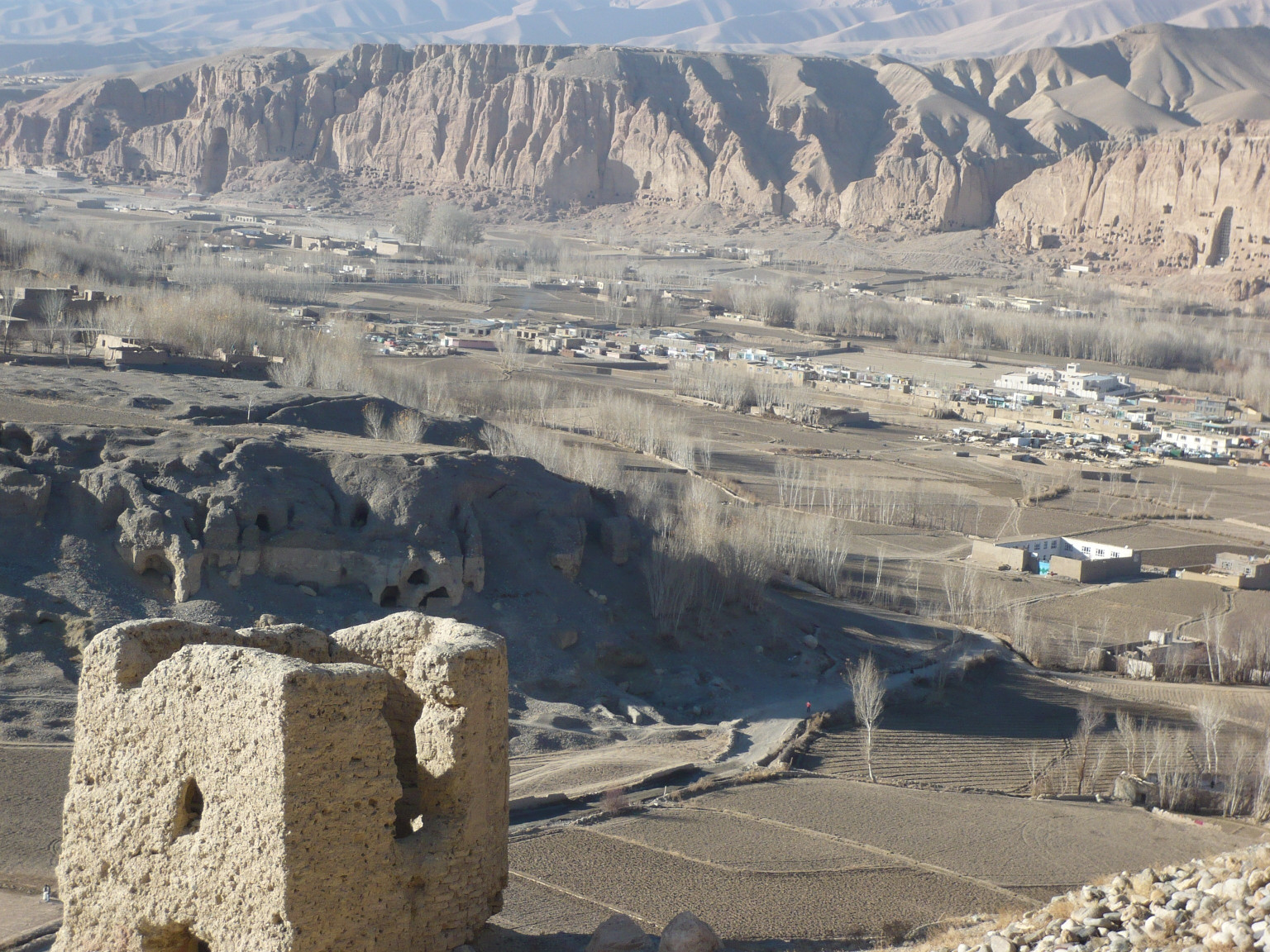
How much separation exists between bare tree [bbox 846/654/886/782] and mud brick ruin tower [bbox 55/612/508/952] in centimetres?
1234

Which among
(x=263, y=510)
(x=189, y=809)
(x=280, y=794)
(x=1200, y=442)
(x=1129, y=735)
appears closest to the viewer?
(x=280, y=794)

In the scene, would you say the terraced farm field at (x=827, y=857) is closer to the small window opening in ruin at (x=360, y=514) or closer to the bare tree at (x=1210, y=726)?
the bare tree at (x=1210, y=726)

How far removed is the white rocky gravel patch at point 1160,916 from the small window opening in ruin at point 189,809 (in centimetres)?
537

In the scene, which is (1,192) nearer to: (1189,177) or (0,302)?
(0,302)

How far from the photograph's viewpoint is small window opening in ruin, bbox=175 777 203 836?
388 inches

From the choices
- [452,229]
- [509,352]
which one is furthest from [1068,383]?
[452,229]

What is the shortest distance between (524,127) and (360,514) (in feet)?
412

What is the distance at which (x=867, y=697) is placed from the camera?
2411 cm

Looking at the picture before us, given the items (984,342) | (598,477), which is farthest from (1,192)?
(598,477)

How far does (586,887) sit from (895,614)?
17.0m

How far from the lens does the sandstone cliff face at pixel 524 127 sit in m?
143

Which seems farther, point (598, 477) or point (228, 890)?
point (598, 477)

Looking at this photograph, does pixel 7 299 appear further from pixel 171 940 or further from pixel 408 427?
pixel 171 940

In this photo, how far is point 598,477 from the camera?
116ft
